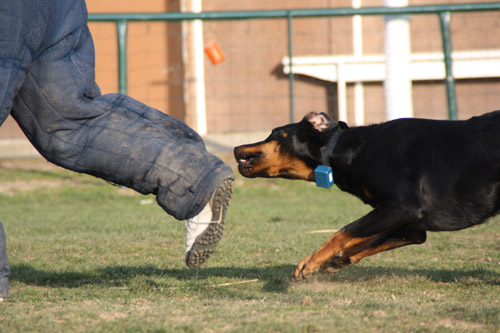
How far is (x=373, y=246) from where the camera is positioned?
11.9ft

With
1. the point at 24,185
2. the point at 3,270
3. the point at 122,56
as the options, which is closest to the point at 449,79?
the point at 122,56

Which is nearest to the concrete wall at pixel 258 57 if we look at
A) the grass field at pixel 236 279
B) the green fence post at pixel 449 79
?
the green fence post at pixel 449 79

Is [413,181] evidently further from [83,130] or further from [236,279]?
[83,130]

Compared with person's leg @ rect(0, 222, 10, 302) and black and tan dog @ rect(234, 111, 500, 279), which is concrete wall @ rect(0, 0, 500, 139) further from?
person's leg @ rect(0, 222, 10, 302)

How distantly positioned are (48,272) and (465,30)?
1018 centimetres

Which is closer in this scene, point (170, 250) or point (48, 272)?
point (48, 272)

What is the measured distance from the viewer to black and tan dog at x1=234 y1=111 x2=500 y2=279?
3367mm

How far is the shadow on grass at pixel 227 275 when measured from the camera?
3.69 metres

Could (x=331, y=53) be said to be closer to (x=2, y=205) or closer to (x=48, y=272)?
(x=2, y=205)

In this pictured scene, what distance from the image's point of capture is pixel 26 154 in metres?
9.07

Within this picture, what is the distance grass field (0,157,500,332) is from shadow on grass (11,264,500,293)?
1 centimetres

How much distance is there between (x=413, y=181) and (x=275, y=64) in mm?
8906

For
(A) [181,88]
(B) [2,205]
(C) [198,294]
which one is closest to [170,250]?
(C) [198,294]

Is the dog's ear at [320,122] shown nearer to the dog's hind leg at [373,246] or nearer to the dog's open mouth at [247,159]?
the dog's open mouth at [247,159]
